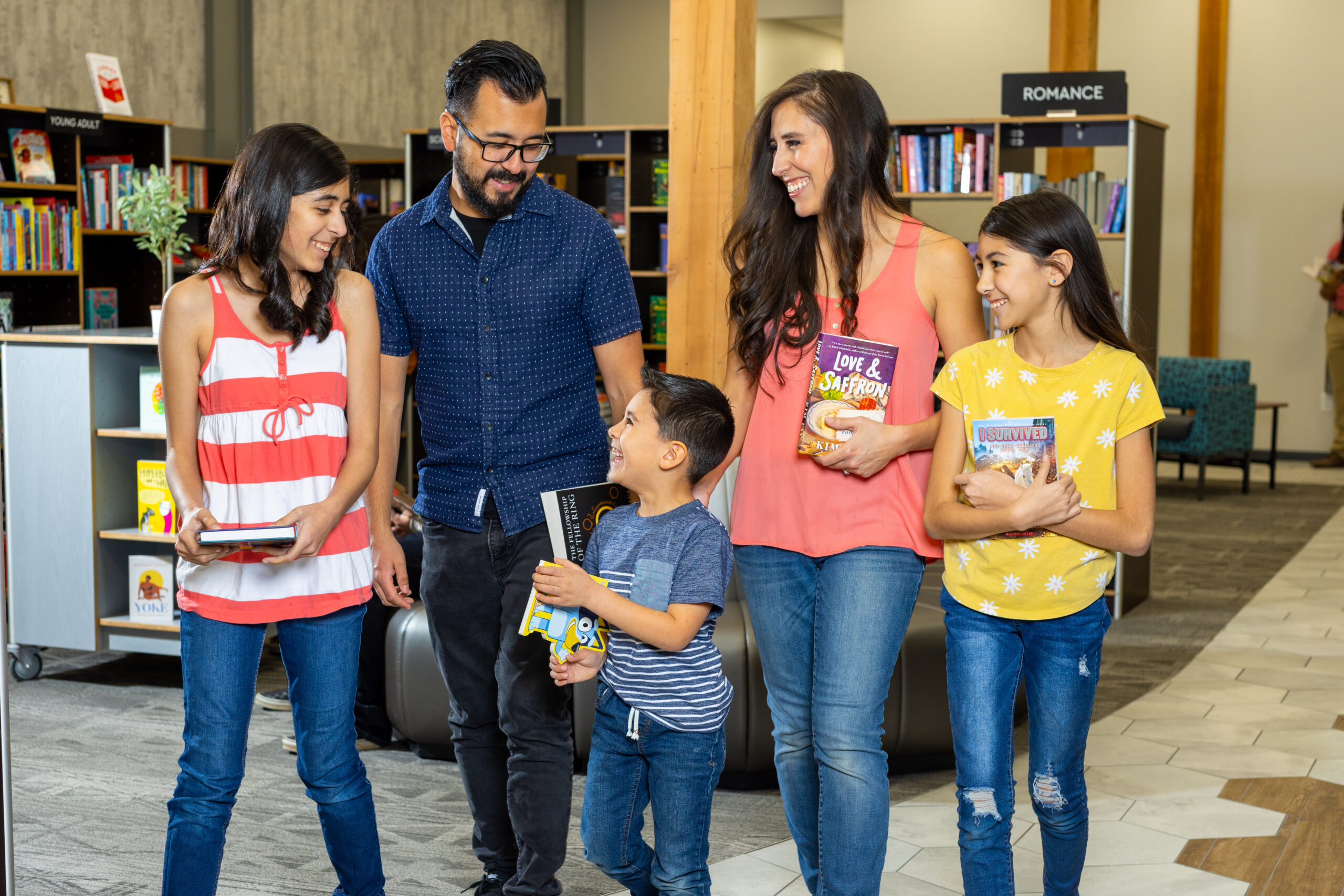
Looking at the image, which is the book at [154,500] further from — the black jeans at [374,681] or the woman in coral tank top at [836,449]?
the woman in coral tank top at [836,449]

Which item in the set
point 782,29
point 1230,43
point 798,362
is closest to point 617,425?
point 798,362

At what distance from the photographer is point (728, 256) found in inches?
90.7

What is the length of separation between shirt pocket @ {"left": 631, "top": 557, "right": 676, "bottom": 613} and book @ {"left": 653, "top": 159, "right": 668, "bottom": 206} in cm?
614

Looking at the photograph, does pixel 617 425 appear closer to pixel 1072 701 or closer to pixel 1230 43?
pixel 1072 701

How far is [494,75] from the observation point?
222 centimetres

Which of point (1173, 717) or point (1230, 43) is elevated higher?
point (1230, 43)

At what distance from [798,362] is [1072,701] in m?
0.70

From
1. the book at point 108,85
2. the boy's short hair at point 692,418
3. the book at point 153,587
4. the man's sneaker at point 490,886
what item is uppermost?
the book at point 108,85

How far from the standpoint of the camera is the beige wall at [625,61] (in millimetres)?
13602

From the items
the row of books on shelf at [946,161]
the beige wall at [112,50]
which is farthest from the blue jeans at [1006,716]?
the beige wall at [112,50]

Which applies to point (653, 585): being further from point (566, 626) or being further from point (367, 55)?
point (367, 55)

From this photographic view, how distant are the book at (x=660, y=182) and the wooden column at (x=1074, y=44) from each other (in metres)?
3.36

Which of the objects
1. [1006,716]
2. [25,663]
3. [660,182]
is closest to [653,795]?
[1006,716]

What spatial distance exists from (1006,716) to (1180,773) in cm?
182
